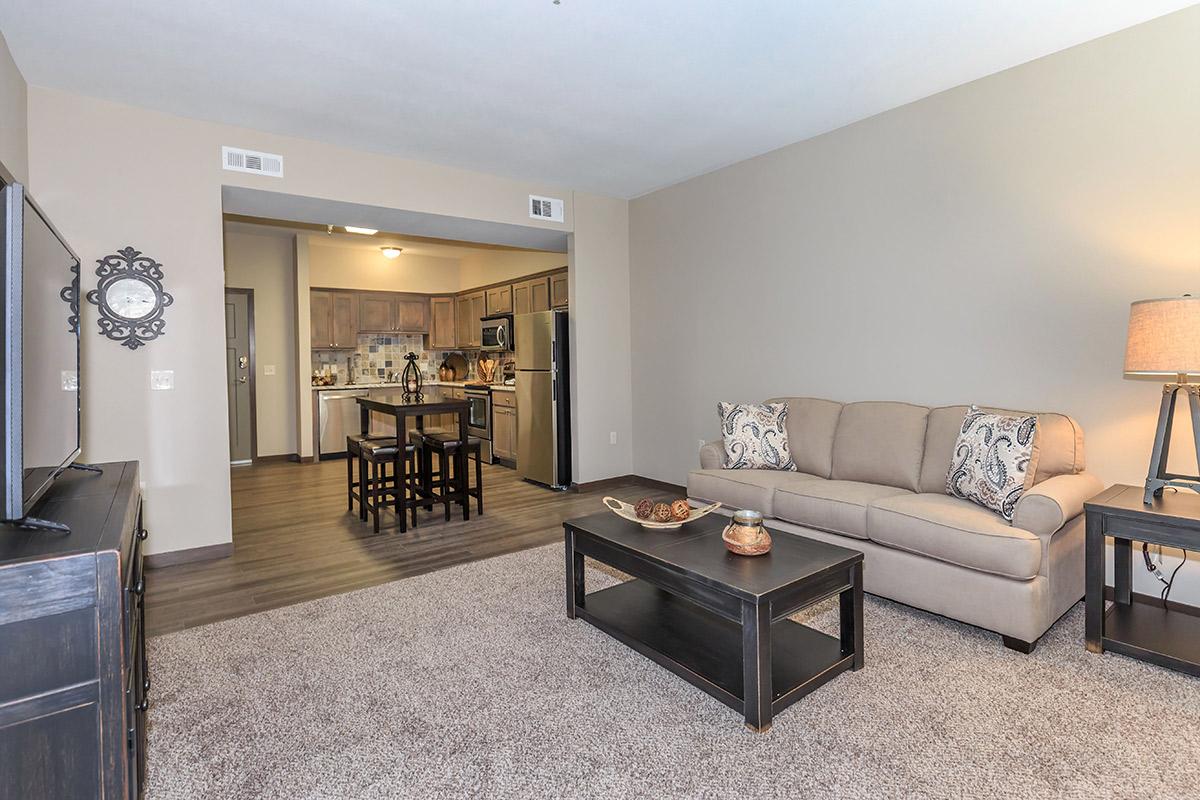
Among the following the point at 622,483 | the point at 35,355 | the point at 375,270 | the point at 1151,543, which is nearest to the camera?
the point at 35,355

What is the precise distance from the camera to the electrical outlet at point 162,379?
373 cm

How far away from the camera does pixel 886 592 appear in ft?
9.65

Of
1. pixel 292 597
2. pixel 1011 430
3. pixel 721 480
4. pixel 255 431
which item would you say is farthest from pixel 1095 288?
pixel 255 431

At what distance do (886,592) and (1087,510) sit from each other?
2.90ft

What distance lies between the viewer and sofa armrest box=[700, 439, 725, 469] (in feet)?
13.6

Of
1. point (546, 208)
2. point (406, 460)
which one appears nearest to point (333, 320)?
point (546, 208)

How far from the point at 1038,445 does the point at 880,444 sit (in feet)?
2.92

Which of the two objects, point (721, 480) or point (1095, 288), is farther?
point (721, 480)

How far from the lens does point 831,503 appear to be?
3176 millimetres

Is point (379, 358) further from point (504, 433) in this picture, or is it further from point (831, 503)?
point (831, 503)

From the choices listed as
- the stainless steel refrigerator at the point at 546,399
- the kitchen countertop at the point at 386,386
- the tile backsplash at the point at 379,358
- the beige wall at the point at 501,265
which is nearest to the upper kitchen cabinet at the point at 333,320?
the tile backsplash at the point at 379,358

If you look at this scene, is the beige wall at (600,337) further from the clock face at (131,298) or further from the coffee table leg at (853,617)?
the coffee table leg at (853,617)

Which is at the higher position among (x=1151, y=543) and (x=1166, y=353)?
(x=1166, y=353)

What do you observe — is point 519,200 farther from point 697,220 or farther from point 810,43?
point 810,43
